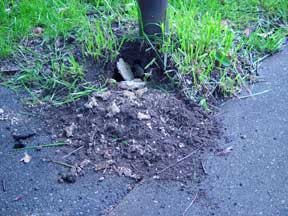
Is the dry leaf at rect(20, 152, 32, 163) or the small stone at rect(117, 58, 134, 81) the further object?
the small stone at rect(117, 58, 134, 81)

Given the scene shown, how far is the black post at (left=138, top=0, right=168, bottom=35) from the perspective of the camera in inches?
150

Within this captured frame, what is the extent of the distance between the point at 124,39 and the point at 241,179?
1495 mm

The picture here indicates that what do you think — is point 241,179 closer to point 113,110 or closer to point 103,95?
point 113,110

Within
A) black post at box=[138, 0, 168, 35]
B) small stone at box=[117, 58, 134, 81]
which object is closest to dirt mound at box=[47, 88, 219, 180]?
Answer: small stone at box=[117, 58, 134, 81]

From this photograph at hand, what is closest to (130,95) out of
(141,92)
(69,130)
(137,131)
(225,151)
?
(141,92)

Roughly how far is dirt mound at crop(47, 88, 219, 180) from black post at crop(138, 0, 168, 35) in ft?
1.64

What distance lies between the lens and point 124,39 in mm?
4059

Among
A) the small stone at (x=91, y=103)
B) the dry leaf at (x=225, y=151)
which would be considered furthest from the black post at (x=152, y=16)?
the dry leaf at (x=225, y=151)

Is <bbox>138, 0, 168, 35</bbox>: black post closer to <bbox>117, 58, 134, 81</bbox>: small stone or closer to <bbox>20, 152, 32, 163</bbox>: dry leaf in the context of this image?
<bbox>117, 58, 134, 81</bbox>: small stone

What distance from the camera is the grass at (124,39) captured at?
12.5 feet

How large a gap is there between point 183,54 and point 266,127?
0.79m

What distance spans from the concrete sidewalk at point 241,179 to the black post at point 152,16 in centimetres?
76

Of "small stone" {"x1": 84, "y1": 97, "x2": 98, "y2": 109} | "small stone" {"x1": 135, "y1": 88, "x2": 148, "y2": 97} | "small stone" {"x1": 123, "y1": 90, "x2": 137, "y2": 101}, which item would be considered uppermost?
"small stone" {"x1": 123, "y1": 90, "x2": 137, "y2": 101}

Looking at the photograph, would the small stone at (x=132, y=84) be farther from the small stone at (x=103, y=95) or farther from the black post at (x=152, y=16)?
the black post at (x=152, y=16)
